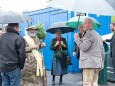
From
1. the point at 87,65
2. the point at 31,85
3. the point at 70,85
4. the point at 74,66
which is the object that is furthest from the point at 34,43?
the point at 74,66

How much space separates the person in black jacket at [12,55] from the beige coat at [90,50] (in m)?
1.24

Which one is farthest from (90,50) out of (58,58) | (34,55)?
(58,58)

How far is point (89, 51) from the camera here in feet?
19.8

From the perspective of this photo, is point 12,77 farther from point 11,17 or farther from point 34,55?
point 34,55

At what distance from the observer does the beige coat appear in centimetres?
598

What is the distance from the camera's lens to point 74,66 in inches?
438

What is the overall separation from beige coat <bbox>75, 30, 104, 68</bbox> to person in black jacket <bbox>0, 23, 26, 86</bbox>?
124 centimetres

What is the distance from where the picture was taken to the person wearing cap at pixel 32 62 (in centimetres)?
687

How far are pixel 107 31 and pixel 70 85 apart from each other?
136 inches

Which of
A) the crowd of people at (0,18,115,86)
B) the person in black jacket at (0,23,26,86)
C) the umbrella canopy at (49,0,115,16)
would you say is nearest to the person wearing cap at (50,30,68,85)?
the crowd of people at (0,18,115,86)

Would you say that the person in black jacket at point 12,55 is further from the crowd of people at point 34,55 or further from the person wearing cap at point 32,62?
the person wearing cap at point 32,62

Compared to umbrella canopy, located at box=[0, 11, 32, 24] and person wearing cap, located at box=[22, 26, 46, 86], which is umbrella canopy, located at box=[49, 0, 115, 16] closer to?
umbrella canopy, located at box=[0, 11, 32, 24]

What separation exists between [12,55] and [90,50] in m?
1.66

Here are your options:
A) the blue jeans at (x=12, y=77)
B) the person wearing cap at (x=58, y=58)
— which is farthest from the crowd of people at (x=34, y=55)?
the person wearing cap at (x=58, y=58)
